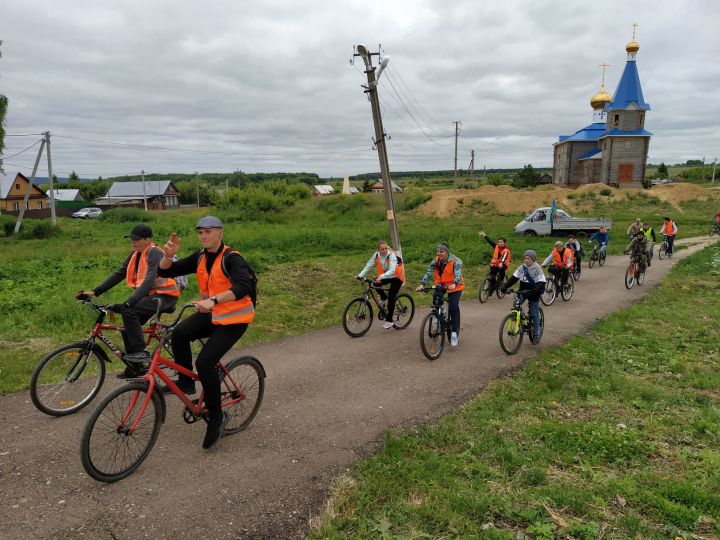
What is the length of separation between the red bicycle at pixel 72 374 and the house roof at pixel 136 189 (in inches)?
3475

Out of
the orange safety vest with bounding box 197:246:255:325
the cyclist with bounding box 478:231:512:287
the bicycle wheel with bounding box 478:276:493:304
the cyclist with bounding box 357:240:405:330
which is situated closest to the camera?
the orange safety vest with bounding box 197:246:255:325

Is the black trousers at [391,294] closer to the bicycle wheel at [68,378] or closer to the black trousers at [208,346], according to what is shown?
the black trousers at [208,346]

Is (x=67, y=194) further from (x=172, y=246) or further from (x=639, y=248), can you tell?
(x=172, y=246)

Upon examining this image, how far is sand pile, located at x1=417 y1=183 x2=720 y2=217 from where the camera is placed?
4619 centimetres

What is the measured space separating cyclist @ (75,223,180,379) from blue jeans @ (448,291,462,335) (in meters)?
4.60

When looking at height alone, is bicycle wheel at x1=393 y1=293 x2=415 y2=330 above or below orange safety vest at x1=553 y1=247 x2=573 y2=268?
below

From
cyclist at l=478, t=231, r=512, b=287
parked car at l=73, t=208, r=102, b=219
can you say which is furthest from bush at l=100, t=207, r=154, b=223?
cyclist at l=478, t=231, r=512, b=287

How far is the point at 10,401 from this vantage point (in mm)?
5855

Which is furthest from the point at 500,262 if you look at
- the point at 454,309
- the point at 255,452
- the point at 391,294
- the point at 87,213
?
the point at 87,213

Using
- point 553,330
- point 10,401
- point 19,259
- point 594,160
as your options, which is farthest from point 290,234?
point 594,160

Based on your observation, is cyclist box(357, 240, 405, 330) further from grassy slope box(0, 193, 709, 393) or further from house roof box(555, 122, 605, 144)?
house roof box(555, 122, 605, 144)

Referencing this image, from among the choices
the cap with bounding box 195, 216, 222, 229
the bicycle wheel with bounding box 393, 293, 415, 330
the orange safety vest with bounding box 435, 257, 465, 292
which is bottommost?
the bicycle wheel with bounding box 393, 293, 415, 330

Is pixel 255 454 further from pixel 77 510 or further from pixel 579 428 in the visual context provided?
pixel 579 428

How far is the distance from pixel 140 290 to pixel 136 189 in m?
97.1
